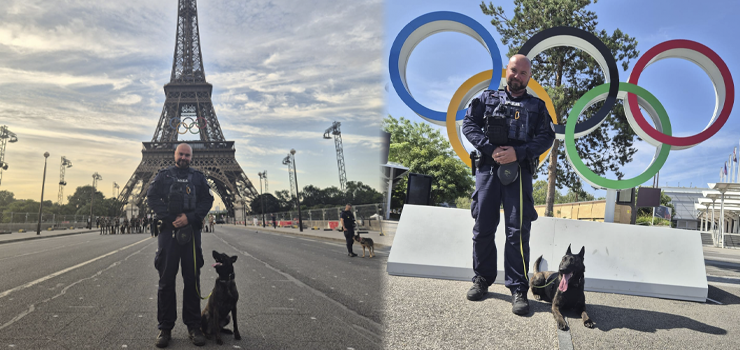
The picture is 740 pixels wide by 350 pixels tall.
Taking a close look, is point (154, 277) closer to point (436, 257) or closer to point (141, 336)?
point (141, 336)

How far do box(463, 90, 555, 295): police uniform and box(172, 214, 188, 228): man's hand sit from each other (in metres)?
2.27

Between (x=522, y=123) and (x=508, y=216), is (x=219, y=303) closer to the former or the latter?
(x=508, y=216)

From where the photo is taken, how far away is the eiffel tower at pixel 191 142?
6.21 m

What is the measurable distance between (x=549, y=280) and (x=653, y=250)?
1.71m

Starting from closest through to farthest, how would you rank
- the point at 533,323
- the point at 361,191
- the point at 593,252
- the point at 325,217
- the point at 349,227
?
the point at 533,323, the point at 593,252, the point at 361,191, the point at 349,227, the point at 325,217

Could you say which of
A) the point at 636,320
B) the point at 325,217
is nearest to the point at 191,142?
the point at 636,320

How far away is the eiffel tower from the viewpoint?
20.4ft

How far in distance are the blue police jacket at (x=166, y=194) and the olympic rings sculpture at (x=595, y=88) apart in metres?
5.76

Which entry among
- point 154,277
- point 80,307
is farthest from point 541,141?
point 154,277

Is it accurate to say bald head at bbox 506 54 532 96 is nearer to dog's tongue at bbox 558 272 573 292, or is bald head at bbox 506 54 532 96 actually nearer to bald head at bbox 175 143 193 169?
dog's tongue at bbox 558 272 573 292

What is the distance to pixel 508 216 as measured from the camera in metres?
3.53

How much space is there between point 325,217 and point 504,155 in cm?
2804

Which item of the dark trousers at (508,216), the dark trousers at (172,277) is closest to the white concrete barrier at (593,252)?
the dark trousers at (508,216)

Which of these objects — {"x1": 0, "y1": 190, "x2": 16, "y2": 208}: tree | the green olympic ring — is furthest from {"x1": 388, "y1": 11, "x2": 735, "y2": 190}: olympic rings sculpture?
{"x1": 0, "y1": 190, "x2": 16, "y2": 208}: tree
